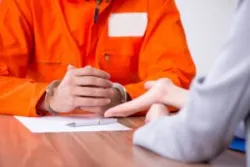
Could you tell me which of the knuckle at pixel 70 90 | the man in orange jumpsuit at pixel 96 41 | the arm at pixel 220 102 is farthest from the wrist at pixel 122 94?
the arm at pixel 220 102

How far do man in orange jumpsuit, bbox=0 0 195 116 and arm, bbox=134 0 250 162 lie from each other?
1.91 ft

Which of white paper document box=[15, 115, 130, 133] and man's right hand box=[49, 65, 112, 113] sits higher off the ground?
man's right hand box=[49, 65, 112, 113]

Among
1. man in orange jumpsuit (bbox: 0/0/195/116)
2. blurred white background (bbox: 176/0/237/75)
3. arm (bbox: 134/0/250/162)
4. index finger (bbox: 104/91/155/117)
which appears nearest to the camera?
arm (bbox: 134/0/250/162)

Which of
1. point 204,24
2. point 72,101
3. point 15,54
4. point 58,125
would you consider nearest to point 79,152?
point 58,125

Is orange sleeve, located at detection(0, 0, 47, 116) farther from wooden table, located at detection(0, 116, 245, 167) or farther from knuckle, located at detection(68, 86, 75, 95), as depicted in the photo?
wooden table, located at detection(0, 116, 245, 167)

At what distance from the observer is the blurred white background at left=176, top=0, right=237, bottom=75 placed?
2.40 m

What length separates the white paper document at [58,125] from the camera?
0.85 m

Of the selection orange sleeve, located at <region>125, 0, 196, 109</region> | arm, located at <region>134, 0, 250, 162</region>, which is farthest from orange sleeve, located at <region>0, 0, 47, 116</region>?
arm, located at <region>134, 0, 250, 162</region>

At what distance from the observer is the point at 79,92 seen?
3.33 feet

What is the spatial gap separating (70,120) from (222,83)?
549mm

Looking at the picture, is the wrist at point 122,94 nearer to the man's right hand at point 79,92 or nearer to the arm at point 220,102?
the man's right hand at point 79,92

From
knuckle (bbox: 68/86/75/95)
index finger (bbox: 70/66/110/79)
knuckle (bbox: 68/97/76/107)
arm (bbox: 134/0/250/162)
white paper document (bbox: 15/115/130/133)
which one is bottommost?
white paper document (bbox: 15/115/130/133)

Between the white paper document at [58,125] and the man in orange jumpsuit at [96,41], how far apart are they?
17 centimetres

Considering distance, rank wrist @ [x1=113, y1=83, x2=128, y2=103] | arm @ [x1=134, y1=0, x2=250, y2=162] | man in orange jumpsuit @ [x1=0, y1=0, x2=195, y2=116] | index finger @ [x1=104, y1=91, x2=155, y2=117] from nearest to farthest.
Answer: arm @ [x1=134, y1=0, x2=250, y2=162] → index finger @ [x1=104, y1=91, x2=155, y2=117] → wrist @ [x1=113, y1=83, x2=128, y2=103] → man in orange jumpsuit @ [x1=0, y1=0, x2=195, y2=116]
